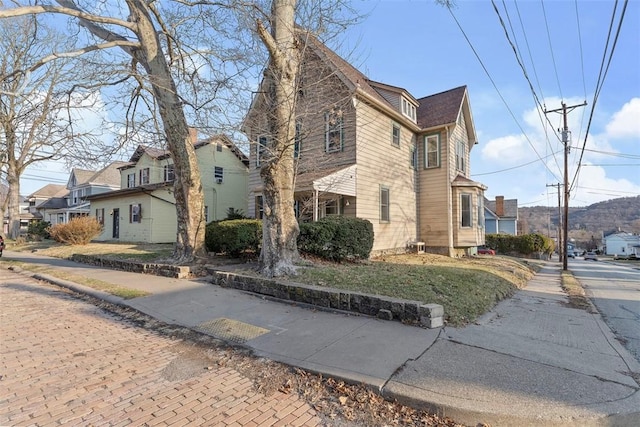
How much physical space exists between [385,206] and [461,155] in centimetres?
676

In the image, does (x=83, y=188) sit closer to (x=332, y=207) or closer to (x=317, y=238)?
(x=332, y=207)

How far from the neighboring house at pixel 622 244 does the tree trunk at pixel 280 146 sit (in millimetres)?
89089

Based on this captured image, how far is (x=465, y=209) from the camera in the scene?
54.6 ft

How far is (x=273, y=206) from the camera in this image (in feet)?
26.6

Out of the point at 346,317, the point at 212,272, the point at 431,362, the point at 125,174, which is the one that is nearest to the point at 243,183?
the point at 125,174

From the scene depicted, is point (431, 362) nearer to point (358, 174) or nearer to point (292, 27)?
point (292, 27)

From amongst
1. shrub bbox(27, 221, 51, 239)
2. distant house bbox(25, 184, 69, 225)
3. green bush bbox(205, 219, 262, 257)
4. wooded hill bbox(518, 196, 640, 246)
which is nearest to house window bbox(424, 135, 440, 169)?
green bush bbox(205, 219, 262, 257)

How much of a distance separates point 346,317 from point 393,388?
2379 millimetres

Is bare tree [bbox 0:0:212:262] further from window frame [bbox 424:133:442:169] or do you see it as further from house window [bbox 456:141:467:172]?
house window [bbox 456:141:467:172]

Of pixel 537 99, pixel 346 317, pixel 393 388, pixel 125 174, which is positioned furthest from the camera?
pixel 125 174

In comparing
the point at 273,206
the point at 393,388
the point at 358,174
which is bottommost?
the point at 393,388

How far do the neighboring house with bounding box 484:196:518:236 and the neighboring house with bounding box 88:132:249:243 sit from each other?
3073cm

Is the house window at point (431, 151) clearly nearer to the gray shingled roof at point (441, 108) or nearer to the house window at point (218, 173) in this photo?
the gray shingled roof at point (441, 108)

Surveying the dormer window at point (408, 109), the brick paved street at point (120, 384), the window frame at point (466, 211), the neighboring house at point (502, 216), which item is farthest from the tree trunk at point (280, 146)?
the neighboring house at point (502, 216)
